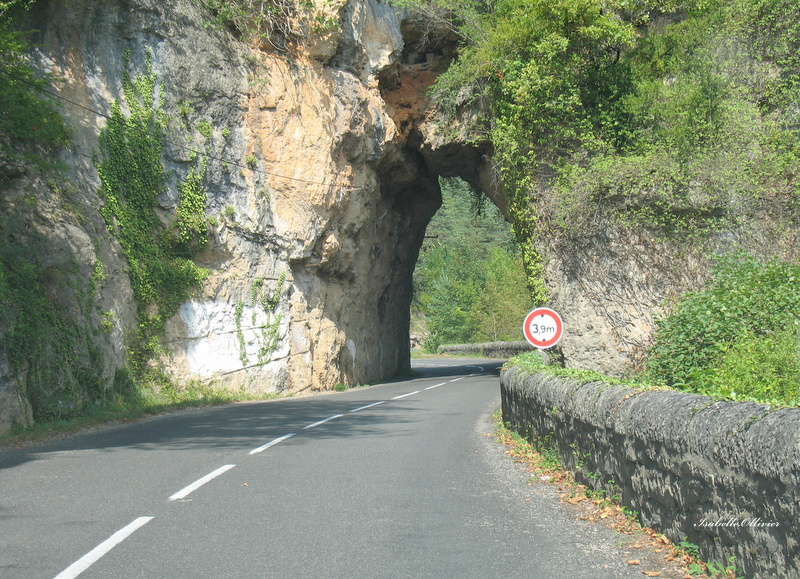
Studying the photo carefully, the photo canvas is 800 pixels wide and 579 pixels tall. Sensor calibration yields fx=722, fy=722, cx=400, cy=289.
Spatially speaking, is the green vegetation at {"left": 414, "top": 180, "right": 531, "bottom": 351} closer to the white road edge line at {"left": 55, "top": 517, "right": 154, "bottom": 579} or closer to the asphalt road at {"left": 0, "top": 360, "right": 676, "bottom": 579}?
the asphalt road at {"left": 0, "top": 360, "right": 676, "bottom": 579}

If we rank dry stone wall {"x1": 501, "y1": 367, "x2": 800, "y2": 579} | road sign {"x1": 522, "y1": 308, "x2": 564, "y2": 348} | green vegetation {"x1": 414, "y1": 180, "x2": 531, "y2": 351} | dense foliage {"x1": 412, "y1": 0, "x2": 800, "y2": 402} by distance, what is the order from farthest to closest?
1. green vegetation {"x1": 414, "y1": 180, "x2": 531, "y2": 351}
2. dense foliage {"x1": 412, "y1": 0, "x2": 800, "y2": 402}
3. road sign {"x1": 522, "y1": 308, "x2": 564, "y2": 348}
4. dry stone wall {"x1": 501, "y1": 367, "x2": 800, "y2": 579}

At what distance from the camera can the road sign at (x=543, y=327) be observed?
12.2m

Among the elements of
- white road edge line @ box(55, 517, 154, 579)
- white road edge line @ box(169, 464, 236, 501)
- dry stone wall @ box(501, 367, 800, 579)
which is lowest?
white road edge line @ box(169, 464, 236, 501)

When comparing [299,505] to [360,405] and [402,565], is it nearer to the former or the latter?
[402,565]

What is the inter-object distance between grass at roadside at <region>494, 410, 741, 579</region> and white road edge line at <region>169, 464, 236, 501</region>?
3453 millimetres

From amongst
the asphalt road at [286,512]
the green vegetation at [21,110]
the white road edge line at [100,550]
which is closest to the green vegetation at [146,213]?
the green vegetation at [21,110]

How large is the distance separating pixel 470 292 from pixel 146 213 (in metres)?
44.4

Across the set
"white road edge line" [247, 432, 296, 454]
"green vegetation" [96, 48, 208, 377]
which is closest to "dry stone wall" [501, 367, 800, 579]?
"white road edge line" [247, 432, 296, 454]

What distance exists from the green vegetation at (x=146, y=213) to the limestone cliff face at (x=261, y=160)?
0.33 m

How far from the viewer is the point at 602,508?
6.35 m

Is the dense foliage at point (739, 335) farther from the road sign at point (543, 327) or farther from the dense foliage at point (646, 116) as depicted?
the dense foliage at point (646, 116)

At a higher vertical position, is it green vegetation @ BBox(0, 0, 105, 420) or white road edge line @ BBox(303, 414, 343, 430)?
green vegetation @ BBox(0, 0, 105, 420)

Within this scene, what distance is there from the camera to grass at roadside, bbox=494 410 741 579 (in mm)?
4492

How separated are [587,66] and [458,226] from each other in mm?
66180
